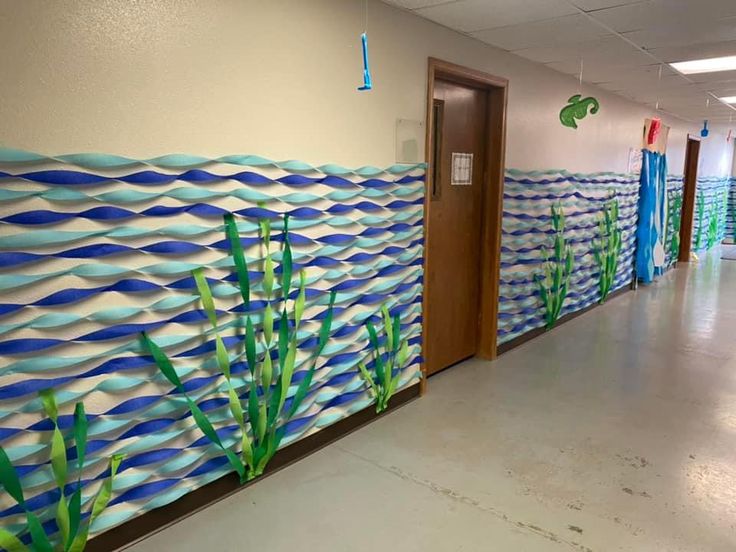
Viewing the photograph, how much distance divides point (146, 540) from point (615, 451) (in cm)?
241

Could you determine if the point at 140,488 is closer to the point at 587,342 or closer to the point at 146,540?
the point at 146,540

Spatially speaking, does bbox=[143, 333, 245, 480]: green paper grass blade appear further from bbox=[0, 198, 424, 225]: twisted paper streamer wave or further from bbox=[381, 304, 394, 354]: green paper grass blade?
bbox=[381, 304, 394, 354]: green paper grass blade

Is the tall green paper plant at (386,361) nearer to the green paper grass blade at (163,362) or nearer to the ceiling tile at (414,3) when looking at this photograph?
the green paper grass blade at (163,362)

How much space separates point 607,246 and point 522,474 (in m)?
4.48

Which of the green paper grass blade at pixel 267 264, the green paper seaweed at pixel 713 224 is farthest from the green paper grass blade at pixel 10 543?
the green paper seaweed at pixel 713 224

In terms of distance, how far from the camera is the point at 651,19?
3.38 m

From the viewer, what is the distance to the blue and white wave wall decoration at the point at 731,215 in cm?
1284

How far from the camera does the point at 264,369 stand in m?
2.64

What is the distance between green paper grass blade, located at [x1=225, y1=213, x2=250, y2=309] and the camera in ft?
7.95

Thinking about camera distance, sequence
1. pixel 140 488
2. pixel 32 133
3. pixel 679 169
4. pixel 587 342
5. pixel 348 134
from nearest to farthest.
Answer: pixel 32 133, pixel 140 488, pixel 348 134, pixel 587 342, pixel 679 169

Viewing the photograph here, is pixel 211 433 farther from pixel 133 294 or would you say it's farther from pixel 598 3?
pixel 598 3

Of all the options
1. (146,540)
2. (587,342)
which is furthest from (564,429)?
(146,540)

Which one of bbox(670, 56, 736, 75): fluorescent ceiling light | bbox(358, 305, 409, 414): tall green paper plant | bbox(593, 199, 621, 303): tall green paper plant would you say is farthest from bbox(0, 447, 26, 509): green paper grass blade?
bbox(593, 199, 621, 303): tall green paper plant

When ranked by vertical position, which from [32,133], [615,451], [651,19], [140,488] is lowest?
[615,451]
